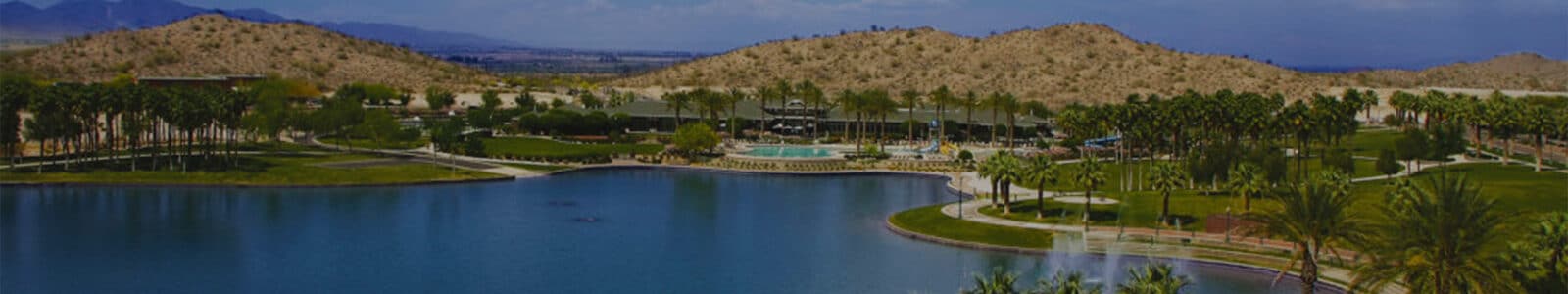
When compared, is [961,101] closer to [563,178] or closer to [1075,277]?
[563,178]

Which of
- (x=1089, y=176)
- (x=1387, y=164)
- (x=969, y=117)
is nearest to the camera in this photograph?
(x=1089, y=176)

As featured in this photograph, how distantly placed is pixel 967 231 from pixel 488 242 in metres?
22.9

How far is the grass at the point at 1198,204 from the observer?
75312mm

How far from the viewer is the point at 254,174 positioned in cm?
10050

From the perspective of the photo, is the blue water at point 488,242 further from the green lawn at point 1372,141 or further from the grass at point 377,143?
the green lawn at point 1372,141

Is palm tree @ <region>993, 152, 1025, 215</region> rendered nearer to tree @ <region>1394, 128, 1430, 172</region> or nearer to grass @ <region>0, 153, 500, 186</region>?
tree @ <region>1394, 128, 1430, 172</region>

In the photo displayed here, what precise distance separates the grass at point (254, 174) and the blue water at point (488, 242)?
83.3 inches

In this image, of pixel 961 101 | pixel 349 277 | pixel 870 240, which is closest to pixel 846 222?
pixel 870 240

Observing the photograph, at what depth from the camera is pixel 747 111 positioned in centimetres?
15688

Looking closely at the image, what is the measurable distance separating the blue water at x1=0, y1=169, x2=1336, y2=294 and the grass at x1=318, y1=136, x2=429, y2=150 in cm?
2696

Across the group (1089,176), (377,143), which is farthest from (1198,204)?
(377,143)

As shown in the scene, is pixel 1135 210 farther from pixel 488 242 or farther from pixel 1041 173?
pixel 488 242

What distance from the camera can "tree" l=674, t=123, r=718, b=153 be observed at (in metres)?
A: 120

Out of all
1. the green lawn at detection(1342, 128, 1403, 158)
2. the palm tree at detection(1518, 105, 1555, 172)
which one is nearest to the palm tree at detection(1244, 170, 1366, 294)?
the palm tree at detection(1518, 105, 1555, 172)
